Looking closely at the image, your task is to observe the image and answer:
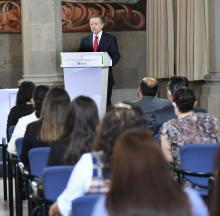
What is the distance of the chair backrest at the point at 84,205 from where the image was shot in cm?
303

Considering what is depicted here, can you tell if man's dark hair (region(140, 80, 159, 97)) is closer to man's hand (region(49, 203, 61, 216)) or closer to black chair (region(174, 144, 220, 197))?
black chair (region(174, 144, 220, 197))

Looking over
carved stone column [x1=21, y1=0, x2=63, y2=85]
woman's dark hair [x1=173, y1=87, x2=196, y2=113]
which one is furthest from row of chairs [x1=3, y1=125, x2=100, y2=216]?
carved stone column [x1=21, y1=0, x2=63, y2=85]

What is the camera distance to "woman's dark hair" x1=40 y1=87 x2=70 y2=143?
4512 mm

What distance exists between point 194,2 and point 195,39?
1.74 ft

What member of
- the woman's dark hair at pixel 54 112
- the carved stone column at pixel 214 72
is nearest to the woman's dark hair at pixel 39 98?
the woman's dark hair at pixel 54 112

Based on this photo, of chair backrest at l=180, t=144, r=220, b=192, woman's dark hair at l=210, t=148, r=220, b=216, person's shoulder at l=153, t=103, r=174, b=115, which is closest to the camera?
woman's dark hair at l=210, t=148, r=220, b=216

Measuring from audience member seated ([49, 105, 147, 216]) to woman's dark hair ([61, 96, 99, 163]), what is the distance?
0.51 m

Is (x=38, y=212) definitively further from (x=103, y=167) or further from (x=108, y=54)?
(x=108, y=54)

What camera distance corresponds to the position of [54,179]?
368 centimetres

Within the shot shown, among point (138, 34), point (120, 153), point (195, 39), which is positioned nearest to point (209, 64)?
point (195, 39)

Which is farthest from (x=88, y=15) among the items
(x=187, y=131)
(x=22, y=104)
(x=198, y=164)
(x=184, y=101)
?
(x=198, y=164)

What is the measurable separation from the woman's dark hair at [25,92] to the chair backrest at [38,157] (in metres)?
1.99

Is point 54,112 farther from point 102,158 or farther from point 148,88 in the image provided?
point 148,88

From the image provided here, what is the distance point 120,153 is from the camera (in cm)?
221
